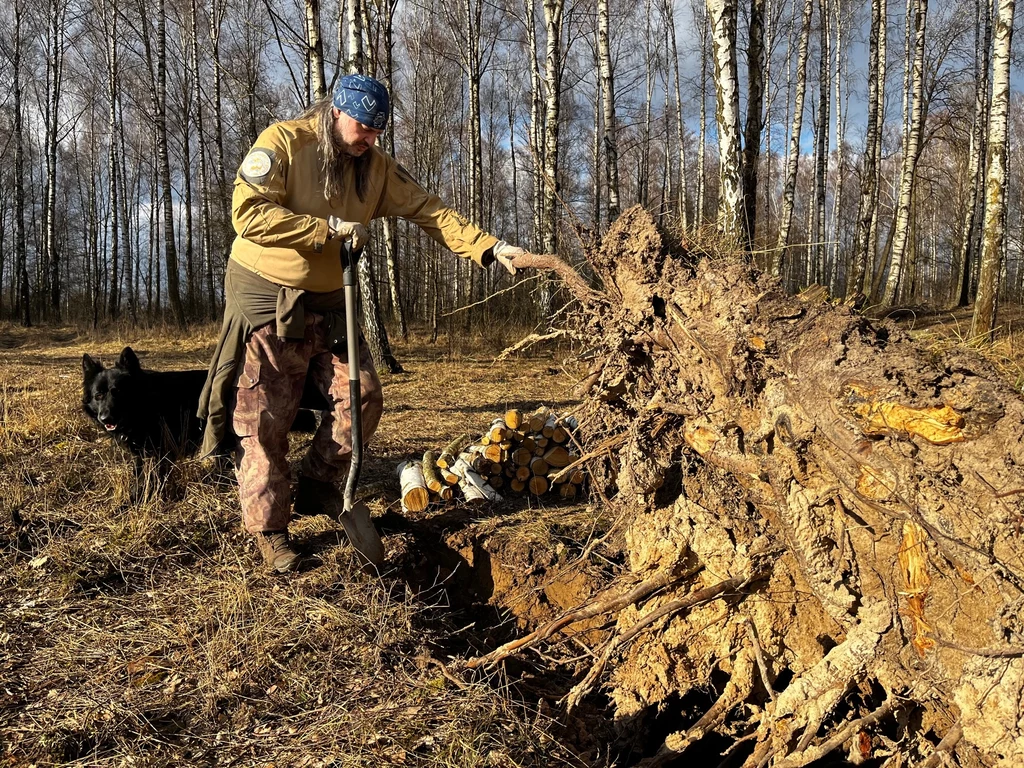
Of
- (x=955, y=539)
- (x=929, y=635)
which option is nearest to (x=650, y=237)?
(x=955, y=539)

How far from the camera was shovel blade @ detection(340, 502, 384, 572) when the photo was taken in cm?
304

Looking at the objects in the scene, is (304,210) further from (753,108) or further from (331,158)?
(753,108)

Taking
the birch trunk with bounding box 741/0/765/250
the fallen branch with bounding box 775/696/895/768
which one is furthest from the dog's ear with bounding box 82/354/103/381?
the birch trunk with bounding box 741/0/765/250

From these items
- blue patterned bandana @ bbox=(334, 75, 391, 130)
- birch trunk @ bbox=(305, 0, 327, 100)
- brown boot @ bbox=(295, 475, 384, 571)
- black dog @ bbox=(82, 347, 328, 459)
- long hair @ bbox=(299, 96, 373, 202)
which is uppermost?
birch trunk @ bbox=(305, 0, 327, 100)

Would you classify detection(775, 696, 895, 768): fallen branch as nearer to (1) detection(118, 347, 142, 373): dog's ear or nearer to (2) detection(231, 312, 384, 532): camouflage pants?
(2) detection(231, 312, 384, 532): camouflage pants

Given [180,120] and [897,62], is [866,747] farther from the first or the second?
[180,120]

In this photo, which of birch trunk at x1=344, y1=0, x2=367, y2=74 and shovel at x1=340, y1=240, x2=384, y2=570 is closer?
shovel at x1=340, y1=240, x2=384, y2=570

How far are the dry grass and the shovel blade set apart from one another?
99 mm

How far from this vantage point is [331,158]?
2.91 meters

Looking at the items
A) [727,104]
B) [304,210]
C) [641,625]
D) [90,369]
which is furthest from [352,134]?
[727,104]

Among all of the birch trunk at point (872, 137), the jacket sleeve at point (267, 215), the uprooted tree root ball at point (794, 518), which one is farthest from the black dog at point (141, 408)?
the birch trunk at point (872, 137)

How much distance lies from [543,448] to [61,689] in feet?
9.68

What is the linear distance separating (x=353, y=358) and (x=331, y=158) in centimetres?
90

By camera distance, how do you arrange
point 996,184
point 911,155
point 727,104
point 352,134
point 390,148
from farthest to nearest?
1. point 911,155
2. point 390,148
3. point 996,184
4. point 727,104
5. point 352,134
